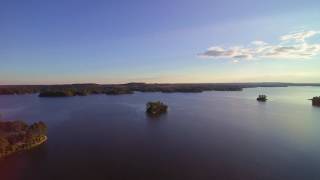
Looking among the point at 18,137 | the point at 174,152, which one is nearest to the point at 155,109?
the point at 18,137

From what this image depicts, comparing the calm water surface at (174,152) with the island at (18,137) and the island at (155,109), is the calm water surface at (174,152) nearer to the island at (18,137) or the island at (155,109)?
the island at (18,137)

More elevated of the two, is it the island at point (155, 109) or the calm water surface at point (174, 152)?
the island at point (155, 109)

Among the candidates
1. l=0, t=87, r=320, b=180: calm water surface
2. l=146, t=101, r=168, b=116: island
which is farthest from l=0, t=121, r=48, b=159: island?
l=146, t=101, r=168, b=116: island

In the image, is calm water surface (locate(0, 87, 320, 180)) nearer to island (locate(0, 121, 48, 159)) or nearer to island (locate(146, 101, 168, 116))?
island (locate(0, 121, 48, 159))

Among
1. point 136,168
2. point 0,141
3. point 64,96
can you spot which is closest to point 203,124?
point 136,168

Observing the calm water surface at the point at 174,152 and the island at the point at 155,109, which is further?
the island at the point at 155,109

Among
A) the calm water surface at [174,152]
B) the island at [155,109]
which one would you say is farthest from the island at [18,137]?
the island at [155,109]

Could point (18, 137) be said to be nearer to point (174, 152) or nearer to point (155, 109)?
point (174, 152)

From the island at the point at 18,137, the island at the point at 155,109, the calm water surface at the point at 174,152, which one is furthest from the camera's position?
the island at the point at 155,109
